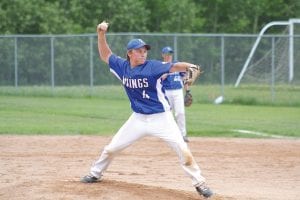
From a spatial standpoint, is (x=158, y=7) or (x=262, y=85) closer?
(x=262, y=85)

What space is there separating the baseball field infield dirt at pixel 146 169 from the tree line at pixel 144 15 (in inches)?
835

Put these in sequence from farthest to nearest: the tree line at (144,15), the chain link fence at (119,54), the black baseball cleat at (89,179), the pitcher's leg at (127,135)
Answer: the tree line at (144,15), the chain link fence at (119,54), the black baseball cleat at (89,179), the pitcher's leg at (127,135)

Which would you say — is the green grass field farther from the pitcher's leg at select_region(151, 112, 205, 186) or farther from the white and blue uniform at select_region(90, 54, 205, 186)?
the pitcher's leg at select_region(151, 112, 205, 186)

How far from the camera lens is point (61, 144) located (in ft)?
52.9

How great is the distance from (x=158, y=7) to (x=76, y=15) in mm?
7057

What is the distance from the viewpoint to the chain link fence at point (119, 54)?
1140 inches

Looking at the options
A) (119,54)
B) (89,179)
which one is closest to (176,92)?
(89,179)

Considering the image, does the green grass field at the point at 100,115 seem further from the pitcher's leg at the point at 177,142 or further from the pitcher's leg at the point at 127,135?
the pitcher's leg at the point at 177,142

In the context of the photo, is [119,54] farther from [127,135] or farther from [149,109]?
[149,109]

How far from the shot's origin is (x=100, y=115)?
22.3 metres

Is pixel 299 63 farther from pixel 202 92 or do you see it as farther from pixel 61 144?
pixel 61 144

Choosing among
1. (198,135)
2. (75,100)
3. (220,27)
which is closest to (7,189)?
(198,135)

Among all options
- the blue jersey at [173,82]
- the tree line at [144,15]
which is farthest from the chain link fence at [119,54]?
the blue jersey at [173,82]

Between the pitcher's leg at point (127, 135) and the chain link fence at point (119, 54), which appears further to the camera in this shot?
the chain link fence at point (119, 54)
